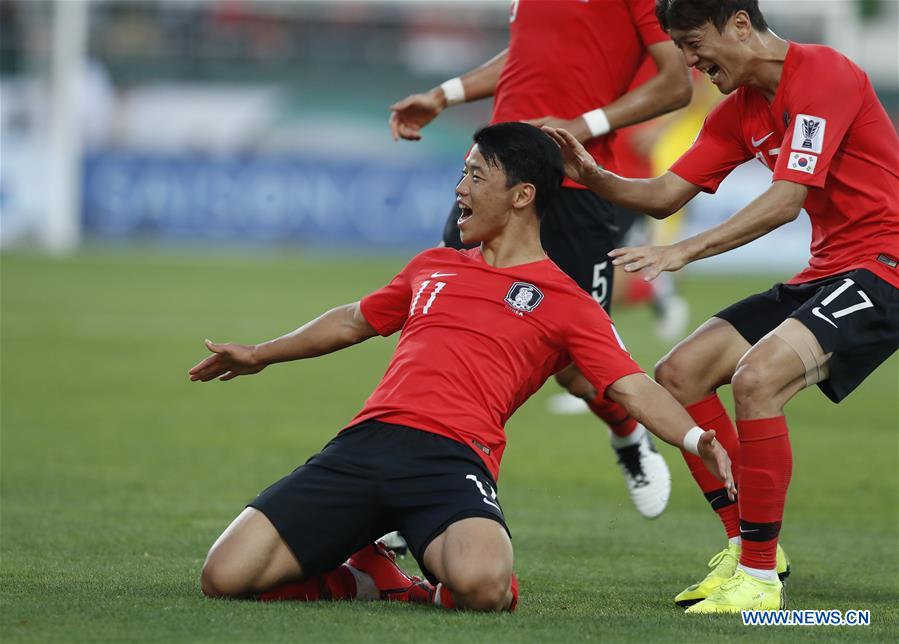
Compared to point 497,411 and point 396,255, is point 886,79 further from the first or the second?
point 497,411

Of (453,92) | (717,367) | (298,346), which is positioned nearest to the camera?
(298,346)

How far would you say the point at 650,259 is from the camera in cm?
493

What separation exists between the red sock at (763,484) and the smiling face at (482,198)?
1108mm

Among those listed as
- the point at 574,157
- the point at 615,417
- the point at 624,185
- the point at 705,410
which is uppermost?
the point at 574,157

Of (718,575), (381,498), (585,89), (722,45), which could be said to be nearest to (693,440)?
(718,575)

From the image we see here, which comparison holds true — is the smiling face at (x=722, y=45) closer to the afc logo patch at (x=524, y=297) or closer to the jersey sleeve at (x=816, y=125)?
the jersey sleeve at (x=816, y=125)

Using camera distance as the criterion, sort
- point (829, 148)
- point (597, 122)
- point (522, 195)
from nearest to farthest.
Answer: point (829, 148) < point (522, 195) < point (597, 122)

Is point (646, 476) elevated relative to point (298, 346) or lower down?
lower down

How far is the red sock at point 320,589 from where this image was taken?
4.97m

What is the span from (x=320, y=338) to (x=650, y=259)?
4.18ft

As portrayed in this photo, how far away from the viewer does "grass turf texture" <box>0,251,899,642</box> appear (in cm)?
460

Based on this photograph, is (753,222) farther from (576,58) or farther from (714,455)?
(576,58)

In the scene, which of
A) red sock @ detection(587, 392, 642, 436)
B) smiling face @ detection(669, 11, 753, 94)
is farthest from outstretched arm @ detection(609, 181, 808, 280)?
red sock @ detection(587, 392, 642, 436)

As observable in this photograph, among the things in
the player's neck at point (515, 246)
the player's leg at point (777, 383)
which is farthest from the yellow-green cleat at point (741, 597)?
the player's neck at point (515, 246)
